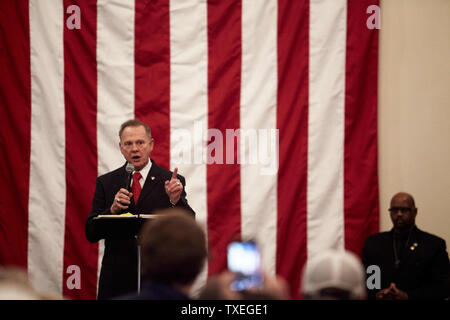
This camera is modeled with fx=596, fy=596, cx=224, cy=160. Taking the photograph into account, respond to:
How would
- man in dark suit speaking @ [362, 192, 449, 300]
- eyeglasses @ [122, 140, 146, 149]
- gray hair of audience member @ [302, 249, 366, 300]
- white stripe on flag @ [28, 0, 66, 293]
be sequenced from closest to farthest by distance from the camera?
gray hair of audience member @ [302, 249, 366, 300] → eyeglasses @ [122, 140, 146, 149] → man in dark suit speaking @ [362, 192, 449, 300] → white stripe on flag @ [28, 0, 66, 293]

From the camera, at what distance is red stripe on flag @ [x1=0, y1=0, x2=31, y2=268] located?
15.5 feet

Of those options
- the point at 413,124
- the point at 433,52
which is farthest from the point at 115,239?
the point at 433,52

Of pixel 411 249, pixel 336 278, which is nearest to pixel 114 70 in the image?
pixel 411 249

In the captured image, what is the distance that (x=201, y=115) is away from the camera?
469 centimetres

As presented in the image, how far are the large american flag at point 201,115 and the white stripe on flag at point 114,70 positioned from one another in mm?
11

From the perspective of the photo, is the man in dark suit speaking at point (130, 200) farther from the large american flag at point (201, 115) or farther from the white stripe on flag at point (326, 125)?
the white stripe on flag at point (326, 125)

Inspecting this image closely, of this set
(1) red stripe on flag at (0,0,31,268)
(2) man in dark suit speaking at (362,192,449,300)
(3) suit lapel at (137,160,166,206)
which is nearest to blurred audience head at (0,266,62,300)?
(3) suit lapel at (137,160,166,206)

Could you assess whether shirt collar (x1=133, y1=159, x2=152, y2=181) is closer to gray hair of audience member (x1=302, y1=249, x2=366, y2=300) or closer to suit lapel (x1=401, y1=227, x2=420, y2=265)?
suit lapel (x1=401, y1=227, x2=420, y2=265)

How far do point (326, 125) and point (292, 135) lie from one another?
0.90 ft

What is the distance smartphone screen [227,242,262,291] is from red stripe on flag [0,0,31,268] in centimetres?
267

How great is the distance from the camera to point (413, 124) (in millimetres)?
4648

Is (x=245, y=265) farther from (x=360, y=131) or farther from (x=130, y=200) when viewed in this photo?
(x=360, y=131)
